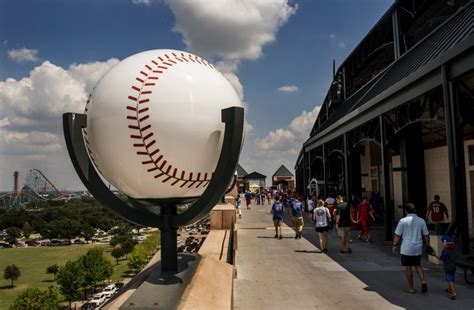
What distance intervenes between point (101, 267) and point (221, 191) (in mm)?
58360

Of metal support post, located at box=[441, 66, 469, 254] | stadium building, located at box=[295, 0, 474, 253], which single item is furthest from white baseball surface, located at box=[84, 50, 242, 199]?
metal support post, located at box=[441, 66, 469, 254]

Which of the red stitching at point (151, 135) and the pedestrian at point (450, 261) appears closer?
the red stitching at point (151, 135)

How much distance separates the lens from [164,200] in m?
3.34

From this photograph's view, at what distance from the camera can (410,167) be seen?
1525 cm

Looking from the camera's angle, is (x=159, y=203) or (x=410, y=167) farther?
(x=410, y=167)

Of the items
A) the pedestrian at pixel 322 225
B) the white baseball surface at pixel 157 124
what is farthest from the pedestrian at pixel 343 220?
the white baseball surface at pixel 157 124

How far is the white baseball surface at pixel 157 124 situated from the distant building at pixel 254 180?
44082 mm

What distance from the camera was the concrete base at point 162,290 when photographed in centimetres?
281

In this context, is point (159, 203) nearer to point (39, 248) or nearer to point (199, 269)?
point (199, 269)

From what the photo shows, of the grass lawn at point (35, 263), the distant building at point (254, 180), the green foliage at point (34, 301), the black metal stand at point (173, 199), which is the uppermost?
the distant building at point (254, 180)

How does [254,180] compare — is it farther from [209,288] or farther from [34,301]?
[209,288]

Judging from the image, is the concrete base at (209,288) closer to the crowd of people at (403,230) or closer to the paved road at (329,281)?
the paved road at (329,281)

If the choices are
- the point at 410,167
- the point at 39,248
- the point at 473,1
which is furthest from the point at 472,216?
the point at 39,248

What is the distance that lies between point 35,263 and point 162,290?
86925 millimetres
